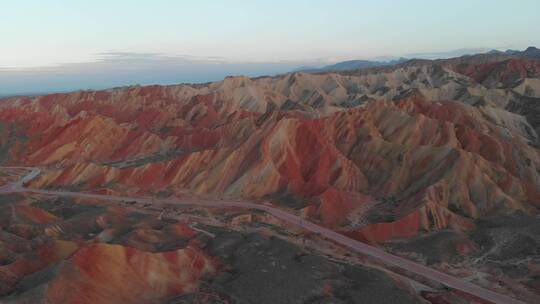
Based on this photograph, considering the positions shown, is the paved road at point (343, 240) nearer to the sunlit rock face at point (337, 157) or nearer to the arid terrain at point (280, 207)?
the arid terrain at point (280, 207)

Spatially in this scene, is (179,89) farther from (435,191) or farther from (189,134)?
(435,191)

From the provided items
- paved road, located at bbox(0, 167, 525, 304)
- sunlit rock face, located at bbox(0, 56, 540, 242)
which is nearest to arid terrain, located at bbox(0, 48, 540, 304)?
sunlit rock face, located at bbox(0, 56, 540, 242)

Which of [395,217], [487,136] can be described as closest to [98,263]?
[395,217]

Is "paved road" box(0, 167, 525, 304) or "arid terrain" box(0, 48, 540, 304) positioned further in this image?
"paved road" box(0, 167, 525, 304)

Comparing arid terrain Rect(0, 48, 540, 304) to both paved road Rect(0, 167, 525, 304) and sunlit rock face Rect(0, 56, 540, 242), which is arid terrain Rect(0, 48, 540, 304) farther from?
paved road Rect(0, 167, 525, 304)

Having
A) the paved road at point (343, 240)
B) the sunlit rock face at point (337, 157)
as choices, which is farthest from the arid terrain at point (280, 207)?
the paved road at point (343, 240)

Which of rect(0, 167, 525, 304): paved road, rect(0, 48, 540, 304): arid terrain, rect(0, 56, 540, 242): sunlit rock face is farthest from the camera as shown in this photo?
rect(0, 56, 540, 242): sunlit rock face

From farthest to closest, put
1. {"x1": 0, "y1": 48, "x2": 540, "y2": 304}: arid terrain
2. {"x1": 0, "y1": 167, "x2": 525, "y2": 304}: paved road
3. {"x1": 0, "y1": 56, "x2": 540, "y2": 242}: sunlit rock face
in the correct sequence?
{"x1": 0, "y1": 56, "x2": 540, "y2": 242}: sunlit rock face, {"x1": 0, "y1": 167, "x2": 525, "y2": 304}: paved road, {"x1": 0, "y1": 48, "x2": 540, "y2": 304}: arid terrain

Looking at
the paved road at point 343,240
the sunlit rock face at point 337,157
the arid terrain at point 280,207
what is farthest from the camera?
the sunlit rock face at point 337,157
